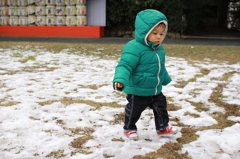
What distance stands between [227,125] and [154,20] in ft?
4.66

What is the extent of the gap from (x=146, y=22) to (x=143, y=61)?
1.11 ft

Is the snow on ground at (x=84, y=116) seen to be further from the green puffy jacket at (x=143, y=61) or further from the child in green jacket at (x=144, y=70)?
the green puffy jacket at (x=143, y=61)

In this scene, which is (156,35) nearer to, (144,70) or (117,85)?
(144,70)

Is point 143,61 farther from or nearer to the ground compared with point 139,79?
farther from the ground

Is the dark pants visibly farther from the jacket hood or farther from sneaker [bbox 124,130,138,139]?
the jacket hood

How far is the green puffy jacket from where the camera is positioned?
2.36m

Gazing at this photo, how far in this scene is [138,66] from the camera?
2.48m

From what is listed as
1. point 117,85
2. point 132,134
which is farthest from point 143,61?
point 132,134

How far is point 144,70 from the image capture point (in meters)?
2.49

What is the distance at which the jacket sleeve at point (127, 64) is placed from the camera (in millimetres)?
2314

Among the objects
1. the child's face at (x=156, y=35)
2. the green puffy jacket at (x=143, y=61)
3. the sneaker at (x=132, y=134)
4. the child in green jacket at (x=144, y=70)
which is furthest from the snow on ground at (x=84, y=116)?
the child's face at (x=156, y=35)

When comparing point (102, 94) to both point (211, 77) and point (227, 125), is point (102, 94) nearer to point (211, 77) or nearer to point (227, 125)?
point (227, 125)

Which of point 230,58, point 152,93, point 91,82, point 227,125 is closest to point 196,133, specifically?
point 227,125

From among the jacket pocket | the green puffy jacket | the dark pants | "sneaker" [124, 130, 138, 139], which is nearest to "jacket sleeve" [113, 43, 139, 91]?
the green puffy jacket
